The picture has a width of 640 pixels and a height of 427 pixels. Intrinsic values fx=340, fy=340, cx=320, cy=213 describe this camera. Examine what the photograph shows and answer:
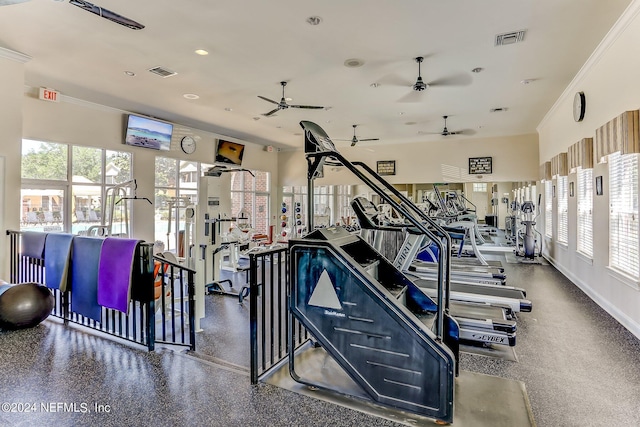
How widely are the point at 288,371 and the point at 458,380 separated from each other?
136 cm

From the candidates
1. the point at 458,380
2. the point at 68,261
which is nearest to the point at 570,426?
A: the point at 458,380

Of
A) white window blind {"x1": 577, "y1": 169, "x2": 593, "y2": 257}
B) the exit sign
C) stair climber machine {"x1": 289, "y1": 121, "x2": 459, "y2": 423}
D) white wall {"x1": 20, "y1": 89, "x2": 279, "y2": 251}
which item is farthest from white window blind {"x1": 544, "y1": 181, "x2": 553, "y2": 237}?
the exit sign

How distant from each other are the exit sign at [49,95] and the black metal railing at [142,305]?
2.67 metres

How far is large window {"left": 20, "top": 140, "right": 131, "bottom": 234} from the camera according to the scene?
5.90 metres

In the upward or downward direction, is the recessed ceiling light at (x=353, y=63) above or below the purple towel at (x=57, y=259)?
above

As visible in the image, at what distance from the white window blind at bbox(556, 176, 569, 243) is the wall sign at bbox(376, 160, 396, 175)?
15.2ft

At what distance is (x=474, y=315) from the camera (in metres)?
3.62

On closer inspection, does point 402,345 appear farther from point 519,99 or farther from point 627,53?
point 519,99

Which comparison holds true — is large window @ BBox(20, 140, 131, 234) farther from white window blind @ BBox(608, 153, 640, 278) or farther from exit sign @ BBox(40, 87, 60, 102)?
white window blind @ BBox(608, 153, 640, 278)

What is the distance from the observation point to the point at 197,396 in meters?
2.40

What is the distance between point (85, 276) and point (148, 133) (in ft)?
16.1

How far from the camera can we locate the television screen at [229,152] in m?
9.61

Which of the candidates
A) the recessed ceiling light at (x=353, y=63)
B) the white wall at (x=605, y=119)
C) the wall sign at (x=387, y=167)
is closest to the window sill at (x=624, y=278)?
the white wall at (x=605, y=119)

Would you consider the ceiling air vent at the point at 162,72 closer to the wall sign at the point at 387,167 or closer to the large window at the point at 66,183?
the large window at the point at 66,183
